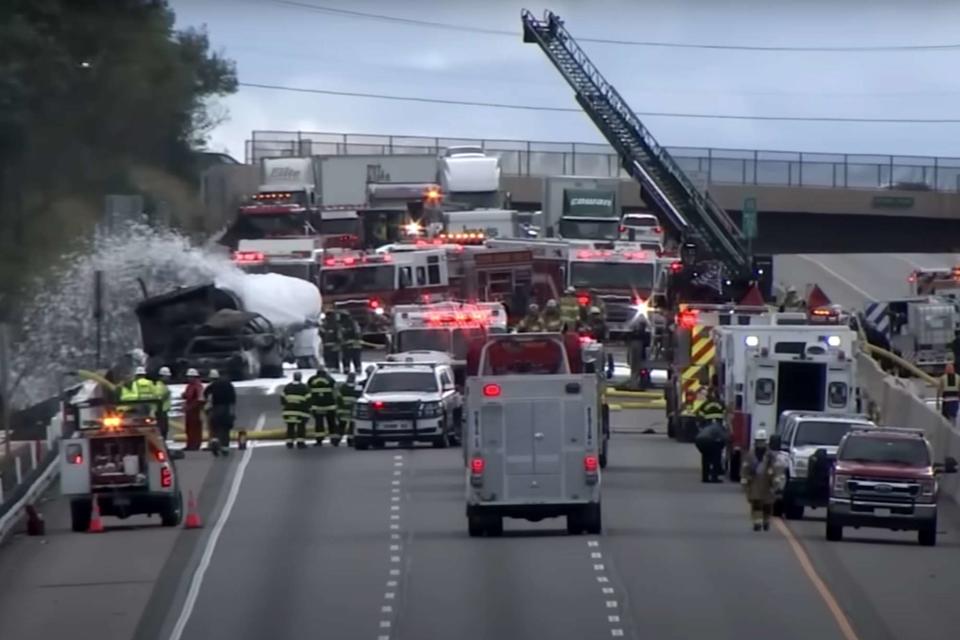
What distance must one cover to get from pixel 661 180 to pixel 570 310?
21.6 m

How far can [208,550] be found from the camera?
3000cm

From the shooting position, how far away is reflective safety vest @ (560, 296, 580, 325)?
165 ft

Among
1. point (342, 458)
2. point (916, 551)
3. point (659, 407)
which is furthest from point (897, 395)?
point (916, 551)

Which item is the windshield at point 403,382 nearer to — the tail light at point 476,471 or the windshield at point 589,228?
the tail light at point 476,471

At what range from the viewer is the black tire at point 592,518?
3036cm

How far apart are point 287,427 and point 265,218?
28.4 meters

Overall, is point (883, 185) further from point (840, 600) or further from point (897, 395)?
point (840, 600)

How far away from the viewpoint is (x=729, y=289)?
63.2 metres

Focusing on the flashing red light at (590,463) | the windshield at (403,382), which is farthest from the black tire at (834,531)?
the windshield at (403,382)

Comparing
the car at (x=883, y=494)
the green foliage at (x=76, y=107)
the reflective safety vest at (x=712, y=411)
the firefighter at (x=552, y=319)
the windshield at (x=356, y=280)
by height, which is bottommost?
the car at (x=883, y=494)

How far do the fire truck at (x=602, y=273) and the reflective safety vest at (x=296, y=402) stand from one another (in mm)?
20525

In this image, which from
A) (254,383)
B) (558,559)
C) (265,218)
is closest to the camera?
(558,559)

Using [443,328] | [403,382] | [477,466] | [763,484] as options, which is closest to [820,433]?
[763,484]

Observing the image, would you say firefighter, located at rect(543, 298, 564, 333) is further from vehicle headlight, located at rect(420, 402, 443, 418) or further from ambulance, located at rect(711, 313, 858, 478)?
ambulance, located at rect(711, 313, 858, 478)
